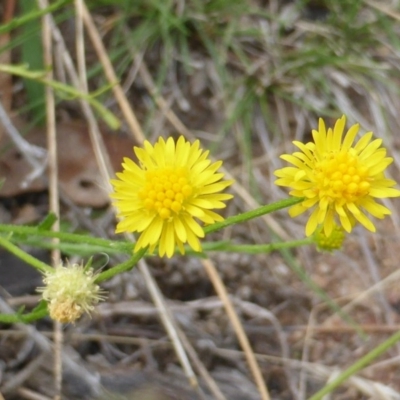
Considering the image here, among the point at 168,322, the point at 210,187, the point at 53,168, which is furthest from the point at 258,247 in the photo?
the point at 53,168

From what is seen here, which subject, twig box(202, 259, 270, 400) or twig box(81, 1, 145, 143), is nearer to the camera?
twig box(202, 259, 270, 400)

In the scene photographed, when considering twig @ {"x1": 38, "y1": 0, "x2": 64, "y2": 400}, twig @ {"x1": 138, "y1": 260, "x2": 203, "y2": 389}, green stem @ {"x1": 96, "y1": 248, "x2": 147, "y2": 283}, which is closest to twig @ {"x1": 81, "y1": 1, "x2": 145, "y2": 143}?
twig @ {"x1": 38, "y1": 0, "x2": 64, "y2": 400}

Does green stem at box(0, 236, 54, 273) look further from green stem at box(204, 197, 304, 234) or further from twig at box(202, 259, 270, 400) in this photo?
twig at box(202, 259, 270, 400)

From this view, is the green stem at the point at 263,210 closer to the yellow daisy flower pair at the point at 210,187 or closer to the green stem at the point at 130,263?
the yellow daisy flower pair at the point at 210,187

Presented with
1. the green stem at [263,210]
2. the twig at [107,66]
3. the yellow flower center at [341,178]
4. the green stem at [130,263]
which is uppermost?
the twig at [107,66]

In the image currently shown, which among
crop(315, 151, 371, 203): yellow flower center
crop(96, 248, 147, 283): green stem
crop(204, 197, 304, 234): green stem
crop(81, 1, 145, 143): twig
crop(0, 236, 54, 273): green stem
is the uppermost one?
crop(81, 1, 145, 143): twig

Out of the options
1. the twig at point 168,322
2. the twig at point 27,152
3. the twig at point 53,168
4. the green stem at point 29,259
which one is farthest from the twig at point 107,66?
the green stem at point 29,259

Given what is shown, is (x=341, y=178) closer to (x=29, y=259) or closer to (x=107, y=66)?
(x=29, y=259)

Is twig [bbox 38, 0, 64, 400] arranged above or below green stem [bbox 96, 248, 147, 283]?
above

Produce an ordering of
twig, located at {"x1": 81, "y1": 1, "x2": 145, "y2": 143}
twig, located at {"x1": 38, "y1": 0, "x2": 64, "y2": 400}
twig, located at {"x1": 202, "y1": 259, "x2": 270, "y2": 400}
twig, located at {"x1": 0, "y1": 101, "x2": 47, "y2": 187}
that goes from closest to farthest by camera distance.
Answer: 1. twig, located at {"x1": 38, "y1": 0, "x2": 64, "y2": 400}
2. twig, located at {"x1": 202, "y1": 259, "x2": 270, "y2": 400}
3. twig, located at {"x1": 0, "y1": 101, "x2": 47, "y2": 187}
4. twig, located at {"x1": 81, "y1": 1, "x2": 145, "y2": 143}

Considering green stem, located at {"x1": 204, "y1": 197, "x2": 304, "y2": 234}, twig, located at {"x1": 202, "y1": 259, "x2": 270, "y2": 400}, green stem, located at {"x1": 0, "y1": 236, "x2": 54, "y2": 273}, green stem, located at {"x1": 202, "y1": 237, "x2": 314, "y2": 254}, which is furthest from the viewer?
twig, located at {"x1": 202, "y1": 259, "x2": 270, "y2": 400}
